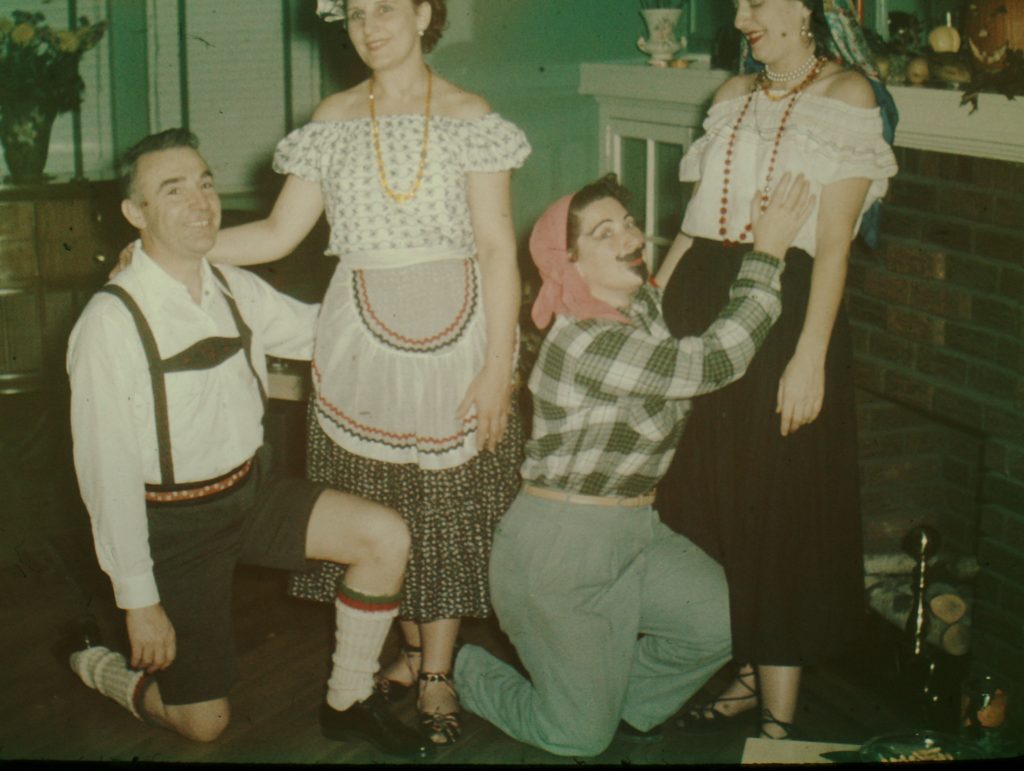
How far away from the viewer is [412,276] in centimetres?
234

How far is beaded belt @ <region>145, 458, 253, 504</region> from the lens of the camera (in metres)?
2.34

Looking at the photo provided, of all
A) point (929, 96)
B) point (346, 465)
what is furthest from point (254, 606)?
point (929, 96)

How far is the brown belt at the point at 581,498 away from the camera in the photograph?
235 cm

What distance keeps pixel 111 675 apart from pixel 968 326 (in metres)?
2.07

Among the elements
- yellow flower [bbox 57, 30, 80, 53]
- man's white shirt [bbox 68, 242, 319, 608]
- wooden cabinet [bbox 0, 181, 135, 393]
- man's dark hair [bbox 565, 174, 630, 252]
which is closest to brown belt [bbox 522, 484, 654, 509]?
man's dark hair [bbox 565, 174, 630, 252]

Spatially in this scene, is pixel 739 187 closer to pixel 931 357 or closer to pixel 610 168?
pixel 931 357

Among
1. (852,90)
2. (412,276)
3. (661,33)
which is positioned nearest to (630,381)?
(412,276)

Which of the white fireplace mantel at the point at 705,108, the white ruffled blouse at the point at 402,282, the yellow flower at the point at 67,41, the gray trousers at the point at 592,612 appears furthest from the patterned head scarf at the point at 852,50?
the yellow flower at the point at 67,41

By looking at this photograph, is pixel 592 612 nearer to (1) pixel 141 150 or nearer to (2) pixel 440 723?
(2) pixel 440 723

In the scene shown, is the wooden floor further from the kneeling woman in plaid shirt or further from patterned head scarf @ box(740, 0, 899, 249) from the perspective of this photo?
patterned head scarf @ box(740, 0, 899, 249)

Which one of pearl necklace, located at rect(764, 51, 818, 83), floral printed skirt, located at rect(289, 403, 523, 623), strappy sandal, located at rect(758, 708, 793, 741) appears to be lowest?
strappy sandal, located at rect(758, 708, 793, 741)

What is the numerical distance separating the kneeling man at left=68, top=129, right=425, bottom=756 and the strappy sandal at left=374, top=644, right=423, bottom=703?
0.15m

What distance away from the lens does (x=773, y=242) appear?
2.21 m

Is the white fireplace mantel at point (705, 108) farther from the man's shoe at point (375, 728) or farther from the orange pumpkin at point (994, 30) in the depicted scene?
the man's shoe at point (375, 728)
